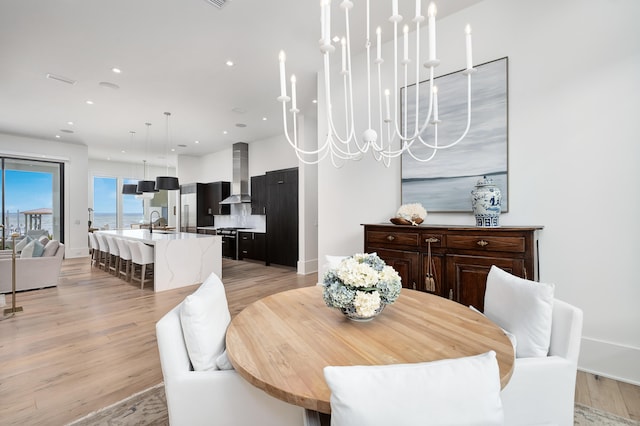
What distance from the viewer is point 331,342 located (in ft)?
3.89

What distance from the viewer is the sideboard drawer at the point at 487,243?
86.5 inches

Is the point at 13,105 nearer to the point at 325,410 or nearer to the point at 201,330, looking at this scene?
the point at 201,330

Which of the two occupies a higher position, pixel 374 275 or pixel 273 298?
pixel 374 275

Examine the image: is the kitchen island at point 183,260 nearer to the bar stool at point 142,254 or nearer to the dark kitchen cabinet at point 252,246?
the bar stool at point 142,254

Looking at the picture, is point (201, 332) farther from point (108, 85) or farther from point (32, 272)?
A: point (32, 272)

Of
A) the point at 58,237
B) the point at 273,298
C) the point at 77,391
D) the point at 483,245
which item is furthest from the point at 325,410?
the point at 58,237

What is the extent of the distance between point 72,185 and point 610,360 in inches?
427

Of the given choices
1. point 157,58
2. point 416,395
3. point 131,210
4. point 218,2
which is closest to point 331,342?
point 416,395

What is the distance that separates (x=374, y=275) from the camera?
1341 millimetres

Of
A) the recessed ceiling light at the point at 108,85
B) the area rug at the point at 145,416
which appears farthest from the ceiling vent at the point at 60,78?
the area rug at the point at 145,416

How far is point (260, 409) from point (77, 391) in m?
1.83

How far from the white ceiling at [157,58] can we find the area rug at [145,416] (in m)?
3.38

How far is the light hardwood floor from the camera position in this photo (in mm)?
1868

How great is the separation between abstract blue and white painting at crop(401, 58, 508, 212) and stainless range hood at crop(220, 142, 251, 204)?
5525mm
